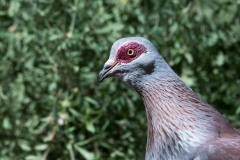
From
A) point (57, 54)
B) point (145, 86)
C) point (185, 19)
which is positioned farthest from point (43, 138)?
point (145, 86)

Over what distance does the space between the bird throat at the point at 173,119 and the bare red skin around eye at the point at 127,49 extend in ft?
0.44

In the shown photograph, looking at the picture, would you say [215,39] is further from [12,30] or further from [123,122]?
[12,30]

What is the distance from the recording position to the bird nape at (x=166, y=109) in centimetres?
372

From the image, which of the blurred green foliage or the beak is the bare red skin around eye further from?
the blurred green foliage

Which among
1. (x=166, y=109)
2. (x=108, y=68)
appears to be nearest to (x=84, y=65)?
(x=108, y=68)

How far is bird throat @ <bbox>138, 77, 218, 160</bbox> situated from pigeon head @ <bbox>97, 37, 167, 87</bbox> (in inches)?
2.2

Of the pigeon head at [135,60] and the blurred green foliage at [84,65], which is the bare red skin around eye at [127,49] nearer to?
the pigeon head at [135,60]

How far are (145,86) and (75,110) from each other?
5.81 feet

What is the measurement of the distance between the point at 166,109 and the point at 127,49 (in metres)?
0.31

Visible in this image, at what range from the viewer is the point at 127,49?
153 inches

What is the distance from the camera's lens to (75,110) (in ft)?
18.4

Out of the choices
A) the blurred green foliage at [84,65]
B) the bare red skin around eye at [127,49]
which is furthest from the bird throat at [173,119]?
the blurred green foliage at [84,65]

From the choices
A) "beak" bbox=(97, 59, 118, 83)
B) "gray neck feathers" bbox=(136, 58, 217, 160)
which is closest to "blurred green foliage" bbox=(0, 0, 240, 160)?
"beak" bbox=(97, 59, 118, 83)

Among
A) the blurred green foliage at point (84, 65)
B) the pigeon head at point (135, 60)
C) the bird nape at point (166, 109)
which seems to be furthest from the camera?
the blurred green foliage at point (84, 65)
